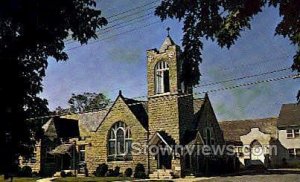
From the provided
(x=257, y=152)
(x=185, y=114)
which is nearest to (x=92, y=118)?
(x=185, y=114)

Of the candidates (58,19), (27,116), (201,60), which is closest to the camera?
(201,60)

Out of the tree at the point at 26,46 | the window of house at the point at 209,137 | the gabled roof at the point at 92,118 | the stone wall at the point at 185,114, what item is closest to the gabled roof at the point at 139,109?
the stone wall at the point at 185,114

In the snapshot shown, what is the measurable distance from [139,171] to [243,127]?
119 ft

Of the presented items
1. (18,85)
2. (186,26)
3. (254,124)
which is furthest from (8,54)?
(254,124)

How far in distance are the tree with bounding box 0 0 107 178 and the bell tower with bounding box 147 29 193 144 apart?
28758 millimetres

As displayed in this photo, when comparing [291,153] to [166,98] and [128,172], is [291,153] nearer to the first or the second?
[166,98]

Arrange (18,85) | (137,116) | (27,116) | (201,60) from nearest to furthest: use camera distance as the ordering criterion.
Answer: (201,60) < (18,85) < (27,116) < (137,116)

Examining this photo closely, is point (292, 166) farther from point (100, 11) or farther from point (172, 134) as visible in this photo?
point (100, 11)

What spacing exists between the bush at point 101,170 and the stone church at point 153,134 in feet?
1.69

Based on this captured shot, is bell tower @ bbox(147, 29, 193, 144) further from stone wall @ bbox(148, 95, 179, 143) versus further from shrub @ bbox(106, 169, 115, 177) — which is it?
shrub @ bbox(106, 169, 115, 177)

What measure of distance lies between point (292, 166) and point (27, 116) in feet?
160

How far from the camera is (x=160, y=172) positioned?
33594mm

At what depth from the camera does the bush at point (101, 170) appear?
3662 cm

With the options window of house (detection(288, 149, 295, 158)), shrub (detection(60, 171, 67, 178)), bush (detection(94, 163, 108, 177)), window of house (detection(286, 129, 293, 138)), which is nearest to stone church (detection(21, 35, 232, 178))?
bush (detection(94, 163, 108, 177))
